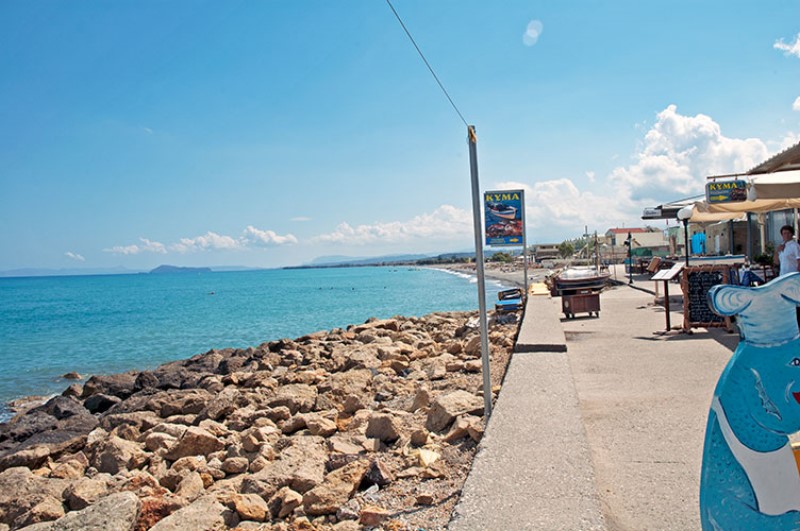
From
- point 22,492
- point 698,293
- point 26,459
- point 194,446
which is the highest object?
point 698,293

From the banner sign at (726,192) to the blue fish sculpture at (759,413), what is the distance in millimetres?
8254

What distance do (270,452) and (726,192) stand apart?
307 inches

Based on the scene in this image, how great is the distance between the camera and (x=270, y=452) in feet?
20.9

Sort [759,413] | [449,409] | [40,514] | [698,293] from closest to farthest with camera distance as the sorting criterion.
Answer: [759,413], [40,514], [449,409], [698,293]

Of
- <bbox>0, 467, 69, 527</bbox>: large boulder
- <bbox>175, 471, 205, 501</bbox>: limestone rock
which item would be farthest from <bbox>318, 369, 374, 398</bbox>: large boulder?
<bbox>0, 467, 69, 527</bbox>: large boulder

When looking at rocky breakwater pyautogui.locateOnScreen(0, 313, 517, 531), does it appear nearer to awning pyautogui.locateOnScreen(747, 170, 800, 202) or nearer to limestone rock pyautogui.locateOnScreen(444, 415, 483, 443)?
limestone rock pyautogui.locateOnScreen(444, 415, 483, 443)

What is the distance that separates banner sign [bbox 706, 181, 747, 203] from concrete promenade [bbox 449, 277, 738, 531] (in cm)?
244

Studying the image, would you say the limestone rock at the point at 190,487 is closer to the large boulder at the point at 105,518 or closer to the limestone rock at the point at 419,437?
the large boulder at the point at 105,518

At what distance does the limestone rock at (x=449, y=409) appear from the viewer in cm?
592

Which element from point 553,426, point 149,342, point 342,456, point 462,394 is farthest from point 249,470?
point 149,342

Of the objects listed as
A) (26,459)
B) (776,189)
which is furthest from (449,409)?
(776,189)

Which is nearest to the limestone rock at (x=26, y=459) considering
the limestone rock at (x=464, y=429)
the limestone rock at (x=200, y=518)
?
the limestone rock at (x=200, y=518)

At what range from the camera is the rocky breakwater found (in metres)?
4.55

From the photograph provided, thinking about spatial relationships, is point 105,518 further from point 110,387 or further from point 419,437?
point 110,387
